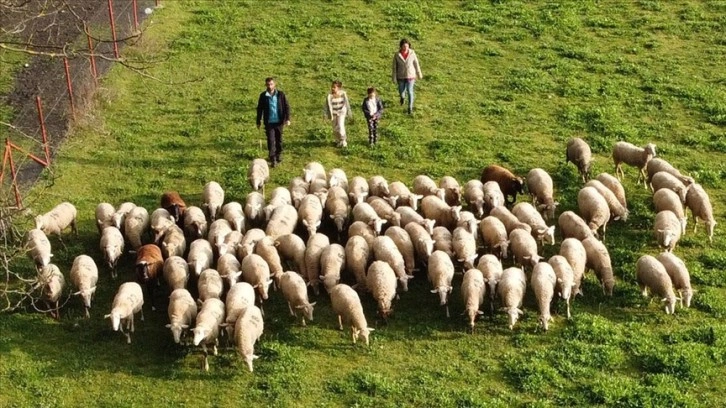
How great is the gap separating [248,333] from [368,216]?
390 centimetres

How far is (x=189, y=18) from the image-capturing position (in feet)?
93.7

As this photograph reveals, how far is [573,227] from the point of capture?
17.0 meters

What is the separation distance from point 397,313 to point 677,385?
4.47 metres

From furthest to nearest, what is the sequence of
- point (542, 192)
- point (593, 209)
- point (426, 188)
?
point (426, 188) → point (542, 192) → point (593, 209)

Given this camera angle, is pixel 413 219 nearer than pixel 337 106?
Yes

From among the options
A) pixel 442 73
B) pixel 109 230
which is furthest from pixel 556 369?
pixel 442 73

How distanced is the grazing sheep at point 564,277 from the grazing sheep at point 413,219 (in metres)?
2.34

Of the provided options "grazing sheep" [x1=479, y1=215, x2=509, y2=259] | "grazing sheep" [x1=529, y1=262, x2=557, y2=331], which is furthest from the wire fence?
"grazing sheep" [x1=529, y1=262, x2=557, y2=331]

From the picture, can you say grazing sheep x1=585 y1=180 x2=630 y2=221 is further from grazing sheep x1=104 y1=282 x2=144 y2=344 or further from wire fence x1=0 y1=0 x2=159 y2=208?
wire fence x1=0 y1=0 x2=159 y2=208

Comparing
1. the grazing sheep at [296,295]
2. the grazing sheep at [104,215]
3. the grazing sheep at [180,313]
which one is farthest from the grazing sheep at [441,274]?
the grazing sheep at [104,215]

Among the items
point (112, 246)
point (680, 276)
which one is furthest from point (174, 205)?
point (680, 276)

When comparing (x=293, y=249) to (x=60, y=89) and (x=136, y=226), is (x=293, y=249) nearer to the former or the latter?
(x=136, y=226)

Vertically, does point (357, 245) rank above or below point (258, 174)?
below

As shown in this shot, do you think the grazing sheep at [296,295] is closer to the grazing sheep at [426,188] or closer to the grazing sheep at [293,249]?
the grazing sheep at [293,249]
